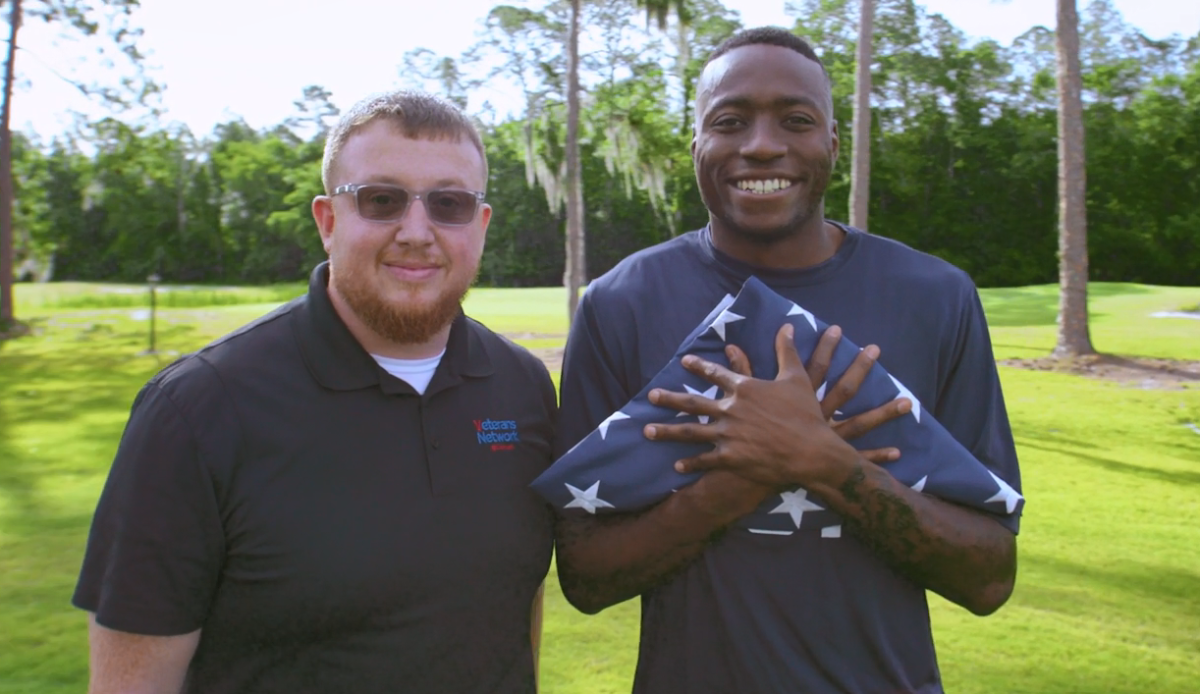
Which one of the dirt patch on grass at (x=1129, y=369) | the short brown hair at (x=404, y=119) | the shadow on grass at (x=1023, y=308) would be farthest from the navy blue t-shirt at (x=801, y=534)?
the shadow on grass at (x=1023, y=308)

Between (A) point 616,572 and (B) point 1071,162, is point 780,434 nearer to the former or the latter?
(A) point 616,572

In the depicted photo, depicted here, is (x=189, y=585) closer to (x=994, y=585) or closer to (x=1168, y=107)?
(x=994, y=585)

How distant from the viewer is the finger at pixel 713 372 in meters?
2.08

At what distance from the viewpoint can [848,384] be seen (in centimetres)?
Answer: 210

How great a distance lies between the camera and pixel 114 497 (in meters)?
2.16

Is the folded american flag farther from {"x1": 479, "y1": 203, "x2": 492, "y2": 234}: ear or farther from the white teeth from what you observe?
{"x1": 479, "y1": 203, "x2": 492, "y2": 234}: ear

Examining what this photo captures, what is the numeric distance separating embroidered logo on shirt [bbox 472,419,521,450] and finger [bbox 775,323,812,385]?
0.77 metres

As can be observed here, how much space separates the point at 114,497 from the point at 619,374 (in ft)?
3.82

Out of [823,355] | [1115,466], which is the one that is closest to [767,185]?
[823,355]

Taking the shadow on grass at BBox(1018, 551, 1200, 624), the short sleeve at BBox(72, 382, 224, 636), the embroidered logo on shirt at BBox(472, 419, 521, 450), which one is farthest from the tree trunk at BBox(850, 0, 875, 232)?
the short sleeve at BBox(72, 382, 224, 636)

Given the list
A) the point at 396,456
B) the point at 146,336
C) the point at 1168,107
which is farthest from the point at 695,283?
the point at 1168,107

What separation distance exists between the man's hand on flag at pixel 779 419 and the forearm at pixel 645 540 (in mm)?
56

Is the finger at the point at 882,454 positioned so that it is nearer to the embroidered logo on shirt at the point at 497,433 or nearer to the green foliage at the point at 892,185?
the embroidered logo on shirt at the point at 497,433

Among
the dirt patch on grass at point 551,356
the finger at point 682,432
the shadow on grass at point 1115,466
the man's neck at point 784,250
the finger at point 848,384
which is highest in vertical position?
the man's neck at point 784,250
